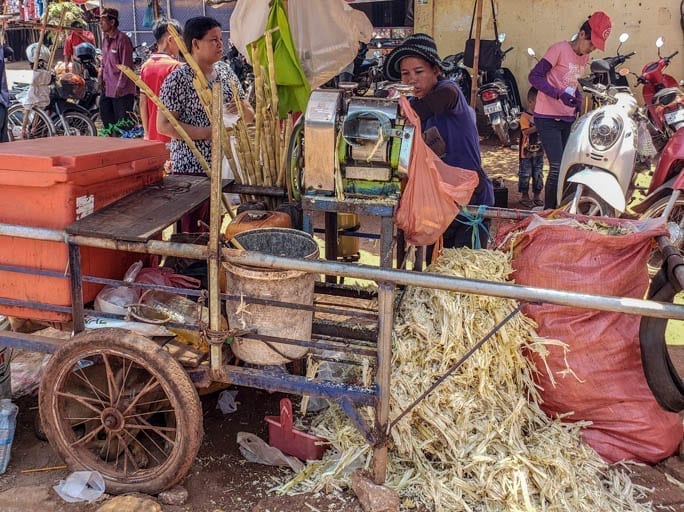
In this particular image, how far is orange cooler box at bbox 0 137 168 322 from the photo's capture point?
8.20 ft

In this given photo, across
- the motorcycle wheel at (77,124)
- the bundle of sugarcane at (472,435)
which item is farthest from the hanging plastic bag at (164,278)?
the motorcycle wheel at (77,124)

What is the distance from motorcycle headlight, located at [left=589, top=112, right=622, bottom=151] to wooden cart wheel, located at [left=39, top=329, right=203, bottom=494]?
4.18 m

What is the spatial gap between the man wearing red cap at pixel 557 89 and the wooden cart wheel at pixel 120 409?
483 centimetres

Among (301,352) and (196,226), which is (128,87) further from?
(301,352)

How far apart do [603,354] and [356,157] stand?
140 cm

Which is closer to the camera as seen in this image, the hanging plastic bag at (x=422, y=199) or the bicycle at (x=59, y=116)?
the hanging plastic bag at (x=422, y=199)

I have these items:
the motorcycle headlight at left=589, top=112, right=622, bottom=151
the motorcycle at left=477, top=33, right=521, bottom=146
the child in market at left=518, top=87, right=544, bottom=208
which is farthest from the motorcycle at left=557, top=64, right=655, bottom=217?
the motorcycle at left=477, top=33, right=521, bottom=146

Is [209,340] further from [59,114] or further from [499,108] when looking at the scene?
[59,114]

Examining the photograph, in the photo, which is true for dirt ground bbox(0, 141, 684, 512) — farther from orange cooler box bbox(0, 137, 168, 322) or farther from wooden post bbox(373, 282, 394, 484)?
orange cooler box bbox(0, 137, 168, 322)

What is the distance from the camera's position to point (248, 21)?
3.86 m

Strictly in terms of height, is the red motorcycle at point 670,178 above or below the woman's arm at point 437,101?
below

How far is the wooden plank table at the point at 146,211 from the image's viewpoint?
8.07 ft

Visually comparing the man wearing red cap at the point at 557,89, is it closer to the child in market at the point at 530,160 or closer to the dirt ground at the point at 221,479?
the child in market at the point at 530,160

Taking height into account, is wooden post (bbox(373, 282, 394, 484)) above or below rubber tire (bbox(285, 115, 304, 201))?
below
